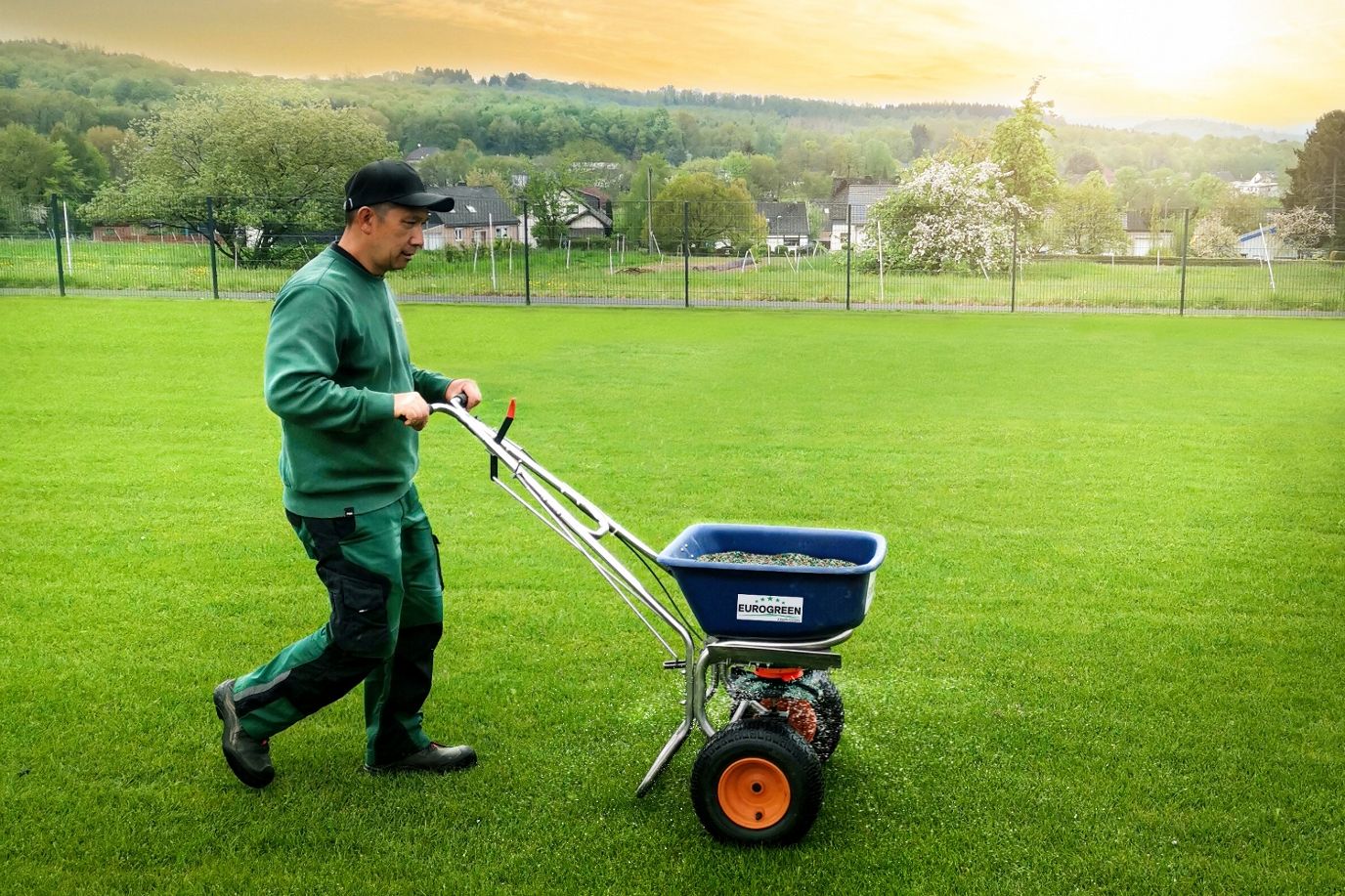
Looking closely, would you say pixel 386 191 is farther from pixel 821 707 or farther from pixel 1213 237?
pixel 1213 237

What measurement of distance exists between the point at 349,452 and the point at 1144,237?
29.8 metres

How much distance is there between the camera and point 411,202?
3.58 meters

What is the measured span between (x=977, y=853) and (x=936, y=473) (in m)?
5.34

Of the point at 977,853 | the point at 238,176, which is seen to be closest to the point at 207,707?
A: the point at 977,853

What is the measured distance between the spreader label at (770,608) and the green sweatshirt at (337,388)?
1.08 m

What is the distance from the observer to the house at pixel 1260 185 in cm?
5462

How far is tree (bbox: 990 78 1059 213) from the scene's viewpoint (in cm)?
4438

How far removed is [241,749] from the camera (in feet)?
12.4

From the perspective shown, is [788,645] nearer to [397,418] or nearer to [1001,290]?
[397,418]

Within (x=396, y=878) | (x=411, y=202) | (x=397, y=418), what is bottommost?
(x=396, y=878)

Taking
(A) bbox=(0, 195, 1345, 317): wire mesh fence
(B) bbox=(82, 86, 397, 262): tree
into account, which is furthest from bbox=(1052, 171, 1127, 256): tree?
(B) bbox=(82, 86, 397, 262): tree

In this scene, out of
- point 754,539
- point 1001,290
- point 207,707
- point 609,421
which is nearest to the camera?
point 754,539

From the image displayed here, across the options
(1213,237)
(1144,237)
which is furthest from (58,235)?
(1213,237)

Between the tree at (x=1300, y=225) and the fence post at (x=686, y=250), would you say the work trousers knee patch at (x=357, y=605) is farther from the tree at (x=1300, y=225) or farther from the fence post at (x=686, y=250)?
the tree at (x=1300, y=225)
